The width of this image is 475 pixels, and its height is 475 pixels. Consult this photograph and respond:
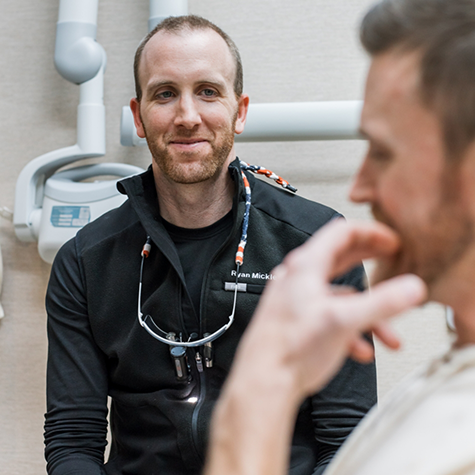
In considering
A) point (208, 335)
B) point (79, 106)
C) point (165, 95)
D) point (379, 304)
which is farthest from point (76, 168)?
point (379, 304)

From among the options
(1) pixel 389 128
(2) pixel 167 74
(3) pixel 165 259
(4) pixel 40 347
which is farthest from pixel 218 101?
(4) pixel 40 347

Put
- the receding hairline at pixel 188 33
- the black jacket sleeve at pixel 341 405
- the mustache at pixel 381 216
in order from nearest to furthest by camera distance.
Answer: the mustache at pixel 381 216, the black jacket sleeve at pixel 341 405, the receding hairline at pixel 188 33

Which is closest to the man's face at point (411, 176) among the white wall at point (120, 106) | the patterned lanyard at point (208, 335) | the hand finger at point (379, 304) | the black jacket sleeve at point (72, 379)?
the hand finger at point (379, 304)

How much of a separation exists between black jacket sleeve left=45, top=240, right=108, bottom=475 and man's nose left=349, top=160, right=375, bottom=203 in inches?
37.7

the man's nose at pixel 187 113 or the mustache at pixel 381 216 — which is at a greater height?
the mustache at pixel 381 216

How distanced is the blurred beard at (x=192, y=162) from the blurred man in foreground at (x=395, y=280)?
0.77 meters

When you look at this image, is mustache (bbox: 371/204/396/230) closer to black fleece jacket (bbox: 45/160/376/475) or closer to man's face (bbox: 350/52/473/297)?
man's face (bbox: 350/52/473/297)

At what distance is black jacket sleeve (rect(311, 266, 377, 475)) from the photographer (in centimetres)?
128

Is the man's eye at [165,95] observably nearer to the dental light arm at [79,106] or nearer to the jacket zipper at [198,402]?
the dental light arm at [79,106]

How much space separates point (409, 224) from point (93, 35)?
1372mm

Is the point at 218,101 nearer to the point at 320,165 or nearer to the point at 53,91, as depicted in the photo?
the point at 320,165

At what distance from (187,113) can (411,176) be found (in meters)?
0.85

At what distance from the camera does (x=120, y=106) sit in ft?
6.05

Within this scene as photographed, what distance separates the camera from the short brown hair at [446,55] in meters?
0.53
